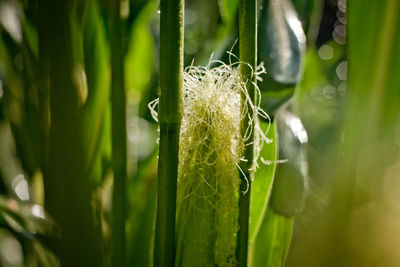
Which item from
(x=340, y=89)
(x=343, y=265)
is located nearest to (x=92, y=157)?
(x=343, y=265)

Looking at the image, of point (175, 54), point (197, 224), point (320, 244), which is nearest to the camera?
point (175, 54)

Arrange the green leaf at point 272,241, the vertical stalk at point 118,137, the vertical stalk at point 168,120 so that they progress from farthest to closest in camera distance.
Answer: the green leaf at point 272,241, the vertical stalk at point 118,137, the vertical stalk at point 168,120

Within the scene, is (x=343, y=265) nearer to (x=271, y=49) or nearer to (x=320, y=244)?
(x=320, y=244)

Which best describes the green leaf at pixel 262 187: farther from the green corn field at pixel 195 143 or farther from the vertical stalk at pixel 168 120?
the vertical stalk at pixel 168 120

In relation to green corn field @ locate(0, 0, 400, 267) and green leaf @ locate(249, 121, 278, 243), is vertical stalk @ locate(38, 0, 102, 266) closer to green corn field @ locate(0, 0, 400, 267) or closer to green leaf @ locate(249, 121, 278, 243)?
green corn field @ locate(0, 0, 400, 267)

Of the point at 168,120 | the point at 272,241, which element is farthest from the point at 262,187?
the point at 168,120

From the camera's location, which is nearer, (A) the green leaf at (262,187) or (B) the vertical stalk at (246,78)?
(B) the vertical stalk at (246,78)

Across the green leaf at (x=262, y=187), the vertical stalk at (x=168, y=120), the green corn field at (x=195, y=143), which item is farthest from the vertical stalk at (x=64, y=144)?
the green leaf at (x=262, y=187)
